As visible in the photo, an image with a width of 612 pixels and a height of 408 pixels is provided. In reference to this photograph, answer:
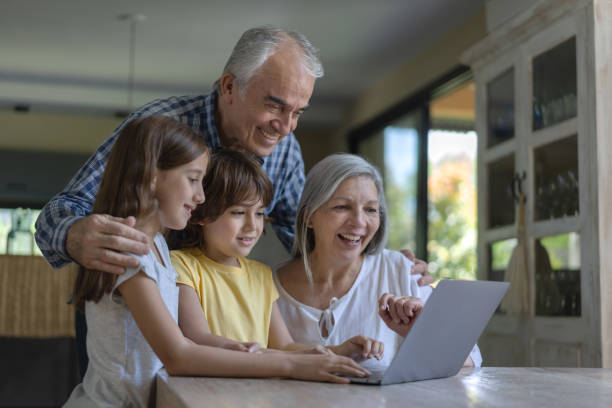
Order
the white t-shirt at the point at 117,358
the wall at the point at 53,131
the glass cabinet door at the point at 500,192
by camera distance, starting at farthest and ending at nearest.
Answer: the wall at the point at 53,131 → the glass cabinet door at the point at 500,192 → the white t-shirt at the point at 117,358

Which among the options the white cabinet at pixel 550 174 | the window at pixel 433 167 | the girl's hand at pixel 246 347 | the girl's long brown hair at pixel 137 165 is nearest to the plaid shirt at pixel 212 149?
the girl's long brown hair at pixel 137 165

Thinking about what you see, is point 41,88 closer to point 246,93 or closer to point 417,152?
point 417,152

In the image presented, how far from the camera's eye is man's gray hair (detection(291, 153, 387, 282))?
5.96 feet

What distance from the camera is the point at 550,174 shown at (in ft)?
9.75

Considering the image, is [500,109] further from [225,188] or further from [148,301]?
[148,301]

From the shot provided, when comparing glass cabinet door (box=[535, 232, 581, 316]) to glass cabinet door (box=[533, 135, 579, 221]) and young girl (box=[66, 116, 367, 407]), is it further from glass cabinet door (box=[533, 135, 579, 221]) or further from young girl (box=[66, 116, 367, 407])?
young girl (box=[66, 116, 367, 407])

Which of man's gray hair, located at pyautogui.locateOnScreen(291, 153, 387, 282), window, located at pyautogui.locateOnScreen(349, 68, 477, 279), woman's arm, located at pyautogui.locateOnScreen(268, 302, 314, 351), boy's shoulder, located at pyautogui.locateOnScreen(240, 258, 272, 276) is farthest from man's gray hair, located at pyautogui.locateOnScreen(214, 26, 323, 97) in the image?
window, located at pyautogui.locateOnScreen(349, 68, 477, 279)

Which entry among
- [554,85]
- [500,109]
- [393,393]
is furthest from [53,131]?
[393,393]

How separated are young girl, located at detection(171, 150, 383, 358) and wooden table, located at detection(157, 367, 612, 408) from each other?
1.28 feet

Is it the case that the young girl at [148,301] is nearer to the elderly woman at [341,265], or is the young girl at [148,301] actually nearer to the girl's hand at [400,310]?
the girl's hand at [400,310]

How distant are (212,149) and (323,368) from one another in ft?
2.87

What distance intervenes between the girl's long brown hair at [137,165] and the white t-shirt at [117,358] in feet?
0.23

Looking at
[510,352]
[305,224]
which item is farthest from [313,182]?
[510,352]

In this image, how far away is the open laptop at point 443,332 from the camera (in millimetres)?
1018
